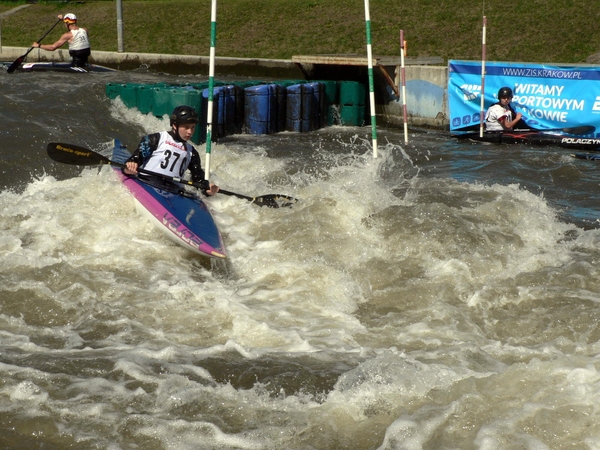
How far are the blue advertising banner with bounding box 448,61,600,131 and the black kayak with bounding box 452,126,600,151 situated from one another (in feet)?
0.65

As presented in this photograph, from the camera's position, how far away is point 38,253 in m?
6.77

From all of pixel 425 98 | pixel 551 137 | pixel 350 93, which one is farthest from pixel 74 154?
pixel 425 98

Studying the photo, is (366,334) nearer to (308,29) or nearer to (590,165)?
(590,165)

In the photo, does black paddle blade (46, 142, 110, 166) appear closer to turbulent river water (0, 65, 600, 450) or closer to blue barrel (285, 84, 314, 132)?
turbulent river water (0, 65, 600, 450)

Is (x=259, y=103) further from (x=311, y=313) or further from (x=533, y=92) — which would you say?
(x=311, y=313)

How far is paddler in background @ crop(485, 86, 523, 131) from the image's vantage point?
12062mm

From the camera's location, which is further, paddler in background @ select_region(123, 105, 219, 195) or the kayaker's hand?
paddler in background @ select_region(123, 105, 219, 195)

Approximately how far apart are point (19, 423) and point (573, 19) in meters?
17.3

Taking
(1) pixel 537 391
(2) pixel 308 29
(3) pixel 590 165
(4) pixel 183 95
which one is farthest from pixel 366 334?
(2) pixel 308 29

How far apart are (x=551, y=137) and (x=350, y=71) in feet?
16.2

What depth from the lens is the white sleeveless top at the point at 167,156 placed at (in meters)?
7.60

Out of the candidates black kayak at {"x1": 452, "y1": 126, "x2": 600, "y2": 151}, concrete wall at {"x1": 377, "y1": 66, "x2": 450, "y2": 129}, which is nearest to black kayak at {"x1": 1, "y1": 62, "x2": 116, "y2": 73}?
concrete wall at {"x1": 377, "y1": 66, "x2": 450, "y2": 129}

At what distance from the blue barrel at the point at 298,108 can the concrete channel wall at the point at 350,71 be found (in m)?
1.67

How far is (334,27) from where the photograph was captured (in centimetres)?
2189
